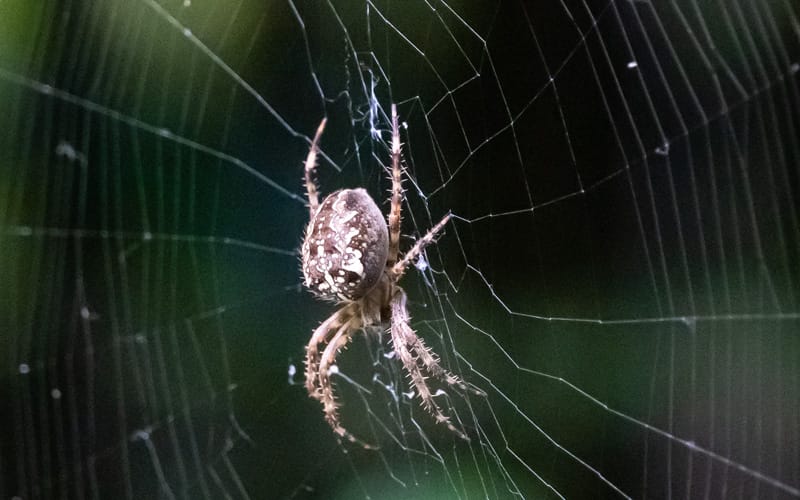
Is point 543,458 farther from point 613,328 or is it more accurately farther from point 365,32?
point 365,32

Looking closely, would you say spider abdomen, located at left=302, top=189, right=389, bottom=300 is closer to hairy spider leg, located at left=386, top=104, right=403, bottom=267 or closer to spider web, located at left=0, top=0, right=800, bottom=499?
hairy spider leg, located at left=386, top=104, right=403, bottom=267

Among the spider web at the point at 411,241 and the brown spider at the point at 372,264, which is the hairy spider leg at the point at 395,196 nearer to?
the brown spider at the point at 372,264

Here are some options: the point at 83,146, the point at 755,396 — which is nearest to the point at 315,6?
the point at 83,146

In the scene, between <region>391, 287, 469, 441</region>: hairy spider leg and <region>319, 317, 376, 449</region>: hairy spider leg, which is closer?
<region>391, 287, 469, 441</region>: hairy spider leg

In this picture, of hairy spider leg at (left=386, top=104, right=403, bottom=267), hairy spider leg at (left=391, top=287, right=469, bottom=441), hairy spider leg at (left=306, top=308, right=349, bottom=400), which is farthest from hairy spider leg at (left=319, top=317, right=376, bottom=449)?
hairy spider leg at (left=386, top=104, right=403, bottom=267)

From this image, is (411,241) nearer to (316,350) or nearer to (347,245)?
(347,245)

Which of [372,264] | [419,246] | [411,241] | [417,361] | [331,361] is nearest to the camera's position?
[419,246]

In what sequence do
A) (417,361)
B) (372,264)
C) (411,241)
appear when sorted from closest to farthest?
1. (372,264)
2. (417,361)
3. (411,241)

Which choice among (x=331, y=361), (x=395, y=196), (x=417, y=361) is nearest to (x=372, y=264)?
(x=395, y=196)
